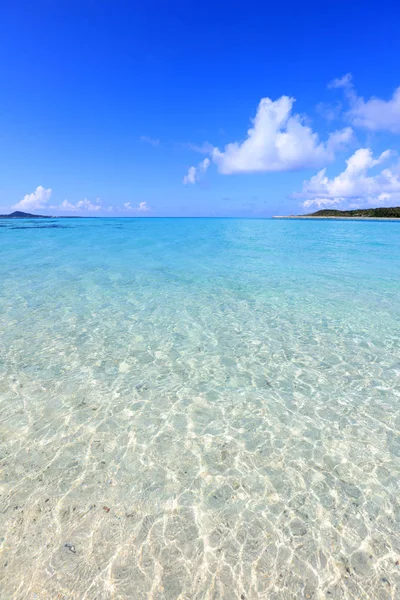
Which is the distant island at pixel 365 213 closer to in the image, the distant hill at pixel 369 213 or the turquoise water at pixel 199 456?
the distant hill at pixel 369 213

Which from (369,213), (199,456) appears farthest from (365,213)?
(199,456)

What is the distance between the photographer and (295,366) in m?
6.42

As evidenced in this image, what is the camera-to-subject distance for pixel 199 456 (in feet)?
13.8

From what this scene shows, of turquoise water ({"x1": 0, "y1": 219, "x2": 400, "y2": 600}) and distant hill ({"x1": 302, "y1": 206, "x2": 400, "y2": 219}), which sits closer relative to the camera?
turquoise water ({"x1": 0, "y1": 219, "x2": 400, "y2": 600})

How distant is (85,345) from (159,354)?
1889mm

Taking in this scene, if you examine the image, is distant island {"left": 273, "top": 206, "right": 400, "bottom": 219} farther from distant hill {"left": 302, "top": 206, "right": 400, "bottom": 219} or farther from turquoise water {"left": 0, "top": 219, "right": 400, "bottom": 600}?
turquoise water {"left": 0, "top": 219, "right": 400, "bottom": 600}

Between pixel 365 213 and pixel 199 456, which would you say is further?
pixel 365 213

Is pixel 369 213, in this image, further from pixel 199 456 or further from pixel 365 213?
pixel 199 456

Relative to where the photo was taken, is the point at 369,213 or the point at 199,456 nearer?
the point at 199,456

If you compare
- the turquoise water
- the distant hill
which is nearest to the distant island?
the distant hill

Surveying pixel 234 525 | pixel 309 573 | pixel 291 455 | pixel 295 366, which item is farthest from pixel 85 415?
pixel 295 366

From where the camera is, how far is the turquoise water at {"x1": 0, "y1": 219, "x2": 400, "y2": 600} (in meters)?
2.89

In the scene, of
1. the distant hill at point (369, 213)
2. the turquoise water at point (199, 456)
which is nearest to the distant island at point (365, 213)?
the distant hill at point (369, 213)

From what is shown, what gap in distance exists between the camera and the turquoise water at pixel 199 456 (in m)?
2.89
